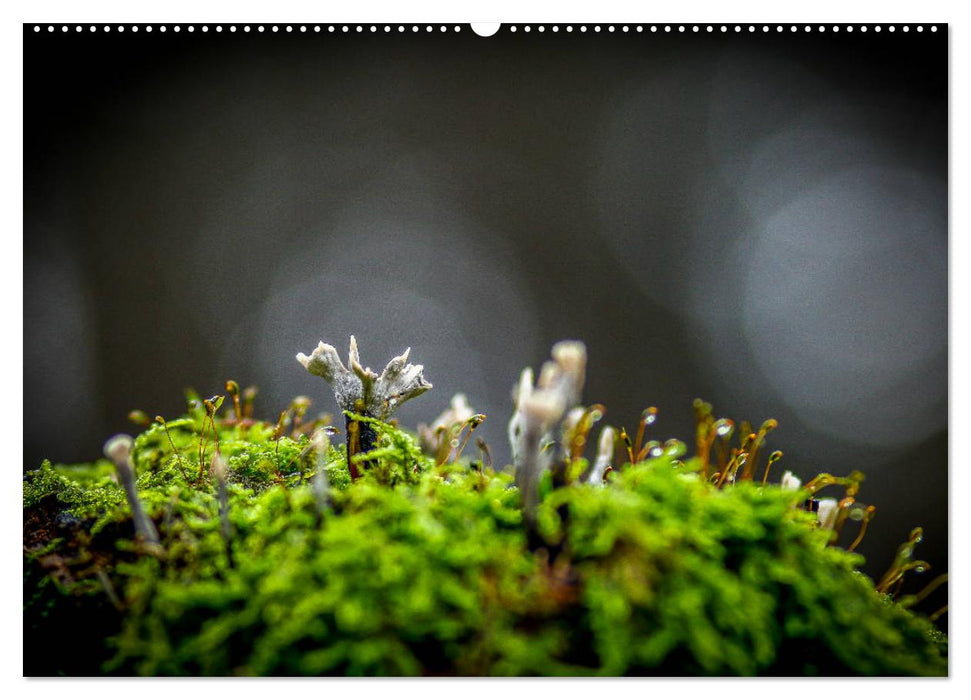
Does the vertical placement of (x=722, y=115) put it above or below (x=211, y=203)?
above

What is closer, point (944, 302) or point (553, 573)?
point (553, 573)

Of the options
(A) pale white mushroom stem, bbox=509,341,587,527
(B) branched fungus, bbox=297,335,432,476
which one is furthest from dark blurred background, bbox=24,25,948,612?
(A) pale white mushroom stem, bbox=509,341,587,527

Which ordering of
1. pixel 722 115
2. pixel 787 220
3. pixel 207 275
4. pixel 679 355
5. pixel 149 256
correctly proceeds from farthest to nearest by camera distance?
pixel 679 355 → pixel 207 275 → pixel 149 256 → pixel 787 220 → pixel 722 115

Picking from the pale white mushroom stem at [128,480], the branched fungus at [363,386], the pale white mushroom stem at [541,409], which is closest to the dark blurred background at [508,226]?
the pale white mushroom stem at [128,480]

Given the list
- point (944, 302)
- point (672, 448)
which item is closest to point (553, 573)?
point (672, 448)

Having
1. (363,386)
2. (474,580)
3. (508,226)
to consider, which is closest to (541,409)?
(474,580)

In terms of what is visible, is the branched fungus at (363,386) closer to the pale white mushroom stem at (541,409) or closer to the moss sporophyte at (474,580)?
the moss sporophyte at (474,580)

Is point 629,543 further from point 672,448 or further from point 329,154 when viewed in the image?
point 329,154

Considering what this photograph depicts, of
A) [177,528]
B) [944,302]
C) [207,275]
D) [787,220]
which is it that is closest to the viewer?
[177,528]
